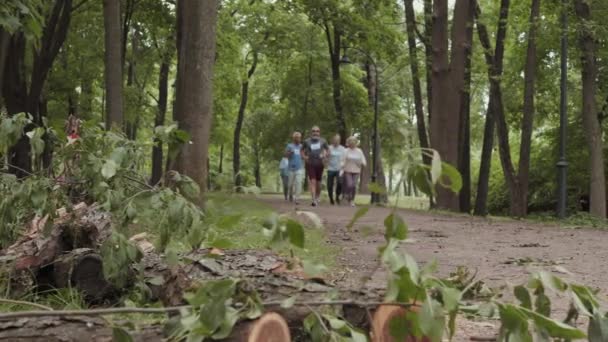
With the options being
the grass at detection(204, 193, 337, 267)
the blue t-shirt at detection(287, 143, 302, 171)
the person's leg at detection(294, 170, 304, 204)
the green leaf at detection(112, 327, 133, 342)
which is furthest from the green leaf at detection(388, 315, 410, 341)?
the person's leg at detection(294, 170, 304, 204)

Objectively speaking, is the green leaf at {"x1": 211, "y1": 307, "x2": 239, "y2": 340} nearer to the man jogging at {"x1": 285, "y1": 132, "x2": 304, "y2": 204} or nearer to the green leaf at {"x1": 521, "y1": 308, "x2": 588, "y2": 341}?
the green leaf at {"x1": 521, "y1": 308, "x2": 588, "y2": 341}

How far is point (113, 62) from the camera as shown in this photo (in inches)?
574

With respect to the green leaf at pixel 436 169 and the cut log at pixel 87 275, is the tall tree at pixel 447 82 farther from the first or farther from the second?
the green leaf at pixel 436 169

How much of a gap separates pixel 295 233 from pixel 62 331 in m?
1.19

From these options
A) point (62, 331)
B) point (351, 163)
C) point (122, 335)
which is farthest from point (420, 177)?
point (351, 163)

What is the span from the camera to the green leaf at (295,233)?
7.80 ft

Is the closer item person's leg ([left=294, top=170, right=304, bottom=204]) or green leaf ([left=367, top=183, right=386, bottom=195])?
green leaf ([left=367, top=183, right=386, bottom=195])

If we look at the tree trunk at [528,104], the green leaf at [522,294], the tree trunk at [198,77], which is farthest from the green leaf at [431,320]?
the tree trunk at [528,104]

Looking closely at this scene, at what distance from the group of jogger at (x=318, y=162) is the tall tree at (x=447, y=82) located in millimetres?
2251

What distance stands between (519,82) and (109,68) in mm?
14517

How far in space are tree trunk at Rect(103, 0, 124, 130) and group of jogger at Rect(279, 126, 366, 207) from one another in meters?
4.26

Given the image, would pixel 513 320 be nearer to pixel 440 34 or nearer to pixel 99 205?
pixel 99 205

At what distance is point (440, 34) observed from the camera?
60.6 feet

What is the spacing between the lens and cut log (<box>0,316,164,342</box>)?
9.39 feet
